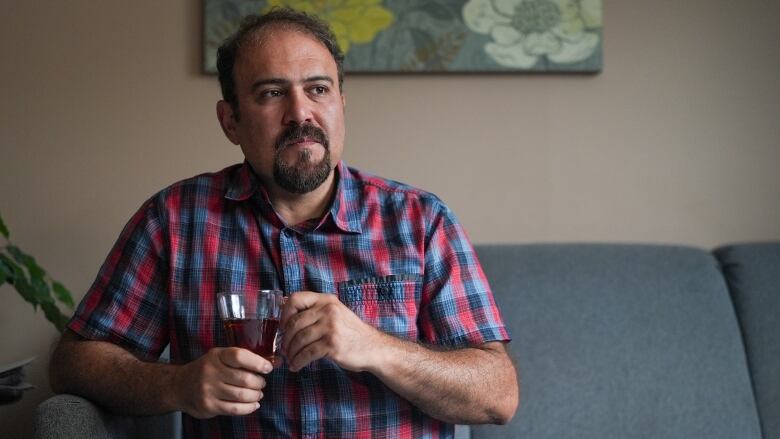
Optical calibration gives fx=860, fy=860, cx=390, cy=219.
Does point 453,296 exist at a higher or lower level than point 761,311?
higher

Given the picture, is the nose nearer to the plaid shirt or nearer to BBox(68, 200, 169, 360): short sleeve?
the plaid shirt

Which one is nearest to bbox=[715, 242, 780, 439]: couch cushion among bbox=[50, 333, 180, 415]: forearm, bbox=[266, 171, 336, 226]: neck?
bbox=[266, 171, 336, 226]: neck

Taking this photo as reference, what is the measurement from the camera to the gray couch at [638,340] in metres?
1.93

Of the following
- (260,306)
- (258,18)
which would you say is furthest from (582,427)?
(258,18)

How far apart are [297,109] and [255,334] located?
1.59 ft

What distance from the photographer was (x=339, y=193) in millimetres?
1685

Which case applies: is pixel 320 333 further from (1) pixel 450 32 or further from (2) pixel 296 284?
(1) pixel 450 32

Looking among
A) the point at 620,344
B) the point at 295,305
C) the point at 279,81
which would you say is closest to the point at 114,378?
the point at 295,305

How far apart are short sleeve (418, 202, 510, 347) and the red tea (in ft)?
1.27

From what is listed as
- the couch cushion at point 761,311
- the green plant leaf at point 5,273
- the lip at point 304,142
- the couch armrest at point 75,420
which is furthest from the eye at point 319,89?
the couch cushion at point 761,311

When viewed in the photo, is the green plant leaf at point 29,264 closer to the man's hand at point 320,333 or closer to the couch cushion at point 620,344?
the man's hand at point 320,333

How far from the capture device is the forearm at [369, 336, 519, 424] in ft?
4.66

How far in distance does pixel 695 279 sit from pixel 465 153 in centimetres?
68

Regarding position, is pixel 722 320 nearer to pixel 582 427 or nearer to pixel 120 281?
pixel 582 427
